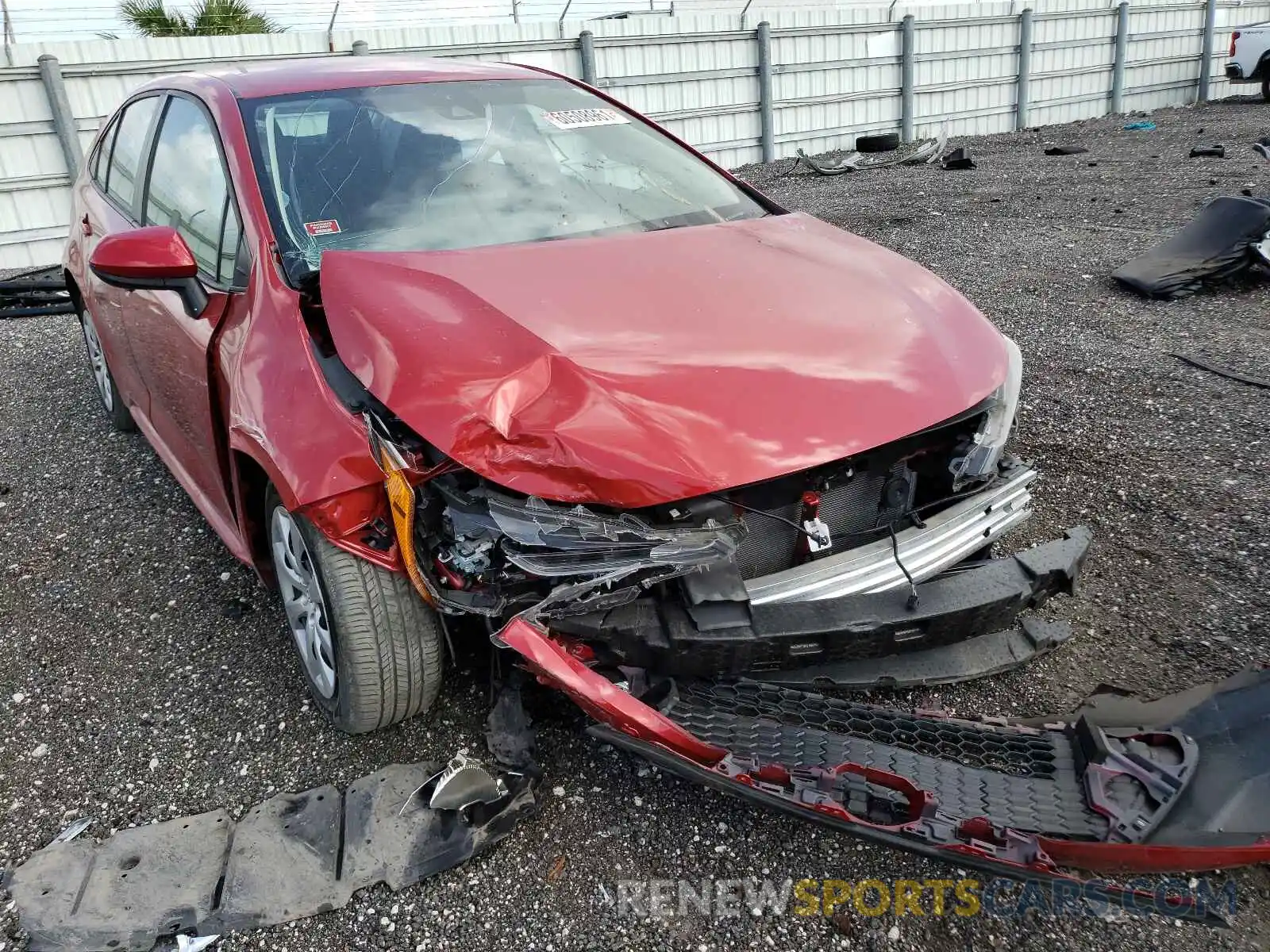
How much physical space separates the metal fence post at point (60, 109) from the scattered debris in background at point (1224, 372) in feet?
34.2

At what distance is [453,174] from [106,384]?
2.83 m

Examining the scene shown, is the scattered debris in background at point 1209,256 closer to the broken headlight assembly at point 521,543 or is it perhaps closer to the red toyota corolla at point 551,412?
the red toyota corolla at point 551,412

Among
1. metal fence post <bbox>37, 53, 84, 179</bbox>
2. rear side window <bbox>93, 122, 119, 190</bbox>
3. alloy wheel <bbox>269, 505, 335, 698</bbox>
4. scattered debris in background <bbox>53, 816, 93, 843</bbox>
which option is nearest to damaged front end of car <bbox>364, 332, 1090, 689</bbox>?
alloy wheel <bbox>269, 505, 335, 698</bbox>

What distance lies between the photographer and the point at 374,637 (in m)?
2.23

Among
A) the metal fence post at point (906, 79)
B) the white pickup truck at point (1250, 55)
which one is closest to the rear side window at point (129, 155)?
the metal fence post at point (906, 79)

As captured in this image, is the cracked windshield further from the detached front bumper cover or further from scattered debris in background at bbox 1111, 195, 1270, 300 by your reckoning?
scattered debris in background at bbox 1111, 195, 1270, 300

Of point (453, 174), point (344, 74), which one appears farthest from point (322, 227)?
point (344, 74)

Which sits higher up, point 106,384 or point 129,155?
point 129,155

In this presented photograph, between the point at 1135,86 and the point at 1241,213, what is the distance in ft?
53.7

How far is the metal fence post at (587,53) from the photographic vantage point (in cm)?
1265

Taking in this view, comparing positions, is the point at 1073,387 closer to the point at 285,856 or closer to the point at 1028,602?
the point at 1028,602

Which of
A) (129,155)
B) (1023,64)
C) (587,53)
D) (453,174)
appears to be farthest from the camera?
(1023,64)

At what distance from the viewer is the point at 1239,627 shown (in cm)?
277

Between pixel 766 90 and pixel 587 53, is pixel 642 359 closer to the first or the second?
pixel 587 53
